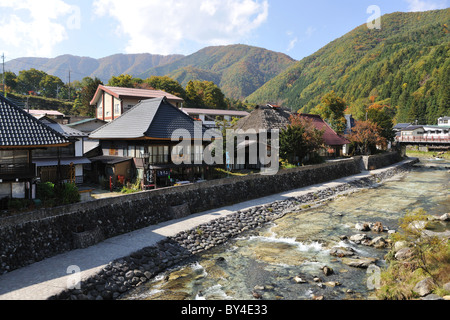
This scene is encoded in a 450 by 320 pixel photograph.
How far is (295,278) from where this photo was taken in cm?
1110

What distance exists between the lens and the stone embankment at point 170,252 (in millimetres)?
10021

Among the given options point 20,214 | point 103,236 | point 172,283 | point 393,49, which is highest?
point 393,49

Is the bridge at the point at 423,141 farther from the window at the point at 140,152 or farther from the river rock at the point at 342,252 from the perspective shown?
the window at the point at 140,152

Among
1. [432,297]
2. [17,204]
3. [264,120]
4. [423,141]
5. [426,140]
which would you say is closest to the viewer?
[432,297]

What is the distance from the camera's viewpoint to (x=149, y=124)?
20250 mm

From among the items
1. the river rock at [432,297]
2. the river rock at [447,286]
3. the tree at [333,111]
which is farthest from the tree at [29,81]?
the river rock at [447,286]

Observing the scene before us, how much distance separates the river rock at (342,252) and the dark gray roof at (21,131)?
43.6ft

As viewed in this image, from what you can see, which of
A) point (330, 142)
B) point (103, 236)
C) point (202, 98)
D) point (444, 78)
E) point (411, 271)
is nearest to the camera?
point (411, 271)

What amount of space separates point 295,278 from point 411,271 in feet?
13.7

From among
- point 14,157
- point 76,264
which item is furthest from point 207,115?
point 76,264

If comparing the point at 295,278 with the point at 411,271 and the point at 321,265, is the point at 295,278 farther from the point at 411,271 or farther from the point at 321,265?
the point at 411,271

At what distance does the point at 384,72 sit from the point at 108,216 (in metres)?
110

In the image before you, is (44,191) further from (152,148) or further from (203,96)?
(203,96)

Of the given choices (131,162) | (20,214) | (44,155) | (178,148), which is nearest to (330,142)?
(178,148)
